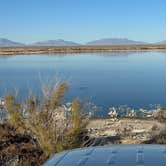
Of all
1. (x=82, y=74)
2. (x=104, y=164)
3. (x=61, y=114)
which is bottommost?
(x=82, y=74)

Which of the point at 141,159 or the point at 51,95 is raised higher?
the point at 141,159

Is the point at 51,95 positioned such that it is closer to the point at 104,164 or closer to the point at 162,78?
the point at 104,164

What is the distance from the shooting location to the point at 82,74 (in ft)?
133

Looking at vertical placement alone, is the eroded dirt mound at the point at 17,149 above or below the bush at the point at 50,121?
below

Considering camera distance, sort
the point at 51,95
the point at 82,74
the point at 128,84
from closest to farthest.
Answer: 1. the point at 51,95
2. the point at 128,84
3. the point at 82,74

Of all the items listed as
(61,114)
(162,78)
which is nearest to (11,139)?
(61,114)

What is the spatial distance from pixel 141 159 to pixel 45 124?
6.22m

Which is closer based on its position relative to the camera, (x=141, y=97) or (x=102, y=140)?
(x=102, y=140)

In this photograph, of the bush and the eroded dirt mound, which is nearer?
the eroded dirt mound

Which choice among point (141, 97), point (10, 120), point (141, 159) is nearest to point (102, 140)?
point (10, 120)

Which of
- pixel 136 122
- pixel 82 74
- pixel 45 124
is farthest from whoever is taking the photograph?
pixel 82 74

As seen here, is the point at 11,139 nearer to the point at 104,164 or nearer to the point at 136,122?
the point at 136,122

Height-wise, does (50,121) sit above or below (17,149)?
above

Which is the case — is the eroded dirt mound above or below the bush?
below
